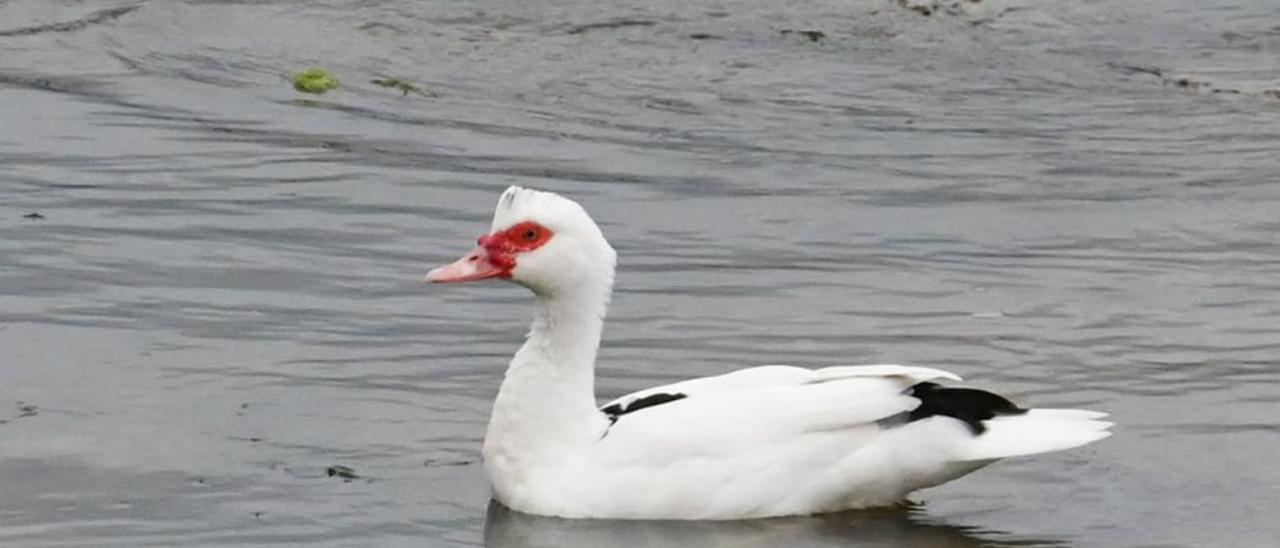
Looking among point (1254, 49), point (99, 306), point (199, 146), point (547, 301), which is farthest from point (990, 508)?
point (1254, 49)

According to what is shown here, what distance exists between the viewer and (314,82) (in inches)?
717

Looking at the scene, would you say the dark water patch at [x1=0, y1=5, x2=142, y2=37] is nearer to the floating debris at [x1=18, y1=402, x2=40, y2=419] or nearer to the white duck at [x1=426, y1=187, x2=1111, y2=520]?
the floating debris at [x1=18, y1=402, x2=40, y2=419]

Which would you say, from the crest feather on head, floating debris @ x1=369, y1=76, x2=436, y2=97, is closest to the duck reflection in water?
the crest feather on head

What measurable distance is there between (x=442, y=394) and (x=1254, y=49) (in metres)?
10.0

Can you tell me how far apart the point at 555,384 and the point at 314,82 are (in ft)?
28.0

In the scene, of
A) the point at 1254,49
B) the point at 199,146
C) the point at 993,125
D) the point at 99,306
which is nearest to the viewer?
the point at 99,306

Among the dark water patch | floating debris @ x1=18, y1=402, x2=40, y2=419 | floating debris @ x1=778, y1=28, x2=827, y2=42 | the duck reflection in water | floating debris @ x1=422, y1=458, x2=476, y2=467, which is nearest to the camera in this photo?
the duck reflection in water

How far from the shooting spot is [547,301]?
10117 mm

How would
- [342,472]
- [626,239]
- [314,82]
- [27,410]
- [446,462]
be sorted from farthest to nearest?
[314,82] < [626,239] < [27,410] < [446,462] < [342,472]

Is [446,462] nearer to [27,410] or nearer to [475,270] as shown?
[475,270]

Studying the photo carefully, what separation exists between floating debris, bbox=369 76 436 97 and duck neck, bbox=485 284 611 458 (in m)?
8.28

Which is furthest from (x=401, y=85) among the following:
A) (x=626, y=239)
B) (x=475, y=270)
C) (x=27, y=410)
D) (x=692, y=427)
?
(x=692, y=427)

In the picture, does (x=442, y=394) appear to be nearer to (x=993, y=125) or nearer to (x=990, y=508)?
(x=990, y=508)

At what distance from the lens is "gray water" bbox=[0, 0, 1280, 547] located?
10.3m
